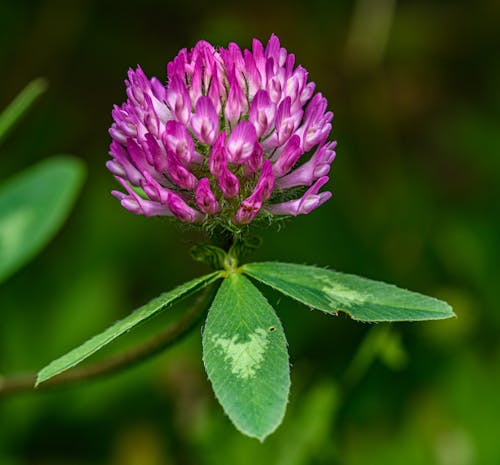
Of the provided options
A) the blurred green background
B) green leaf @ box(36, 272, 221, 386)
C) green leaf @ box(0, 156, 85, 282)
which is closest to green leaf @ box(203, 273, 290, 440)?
green leaf @ box(36, 272, 221, 386)

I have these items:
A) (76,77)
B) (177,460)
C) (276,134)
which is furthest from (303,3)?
(276,134)

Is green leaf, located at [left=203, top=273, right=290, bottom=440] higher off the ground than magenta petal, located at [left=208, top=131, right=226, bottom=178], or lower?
lower

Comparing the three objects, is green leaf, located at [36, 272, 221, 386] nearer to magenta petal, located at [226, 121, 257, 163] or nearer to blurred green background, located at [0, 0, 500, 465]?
magenta petal, located at [226, 121, 257, 163]

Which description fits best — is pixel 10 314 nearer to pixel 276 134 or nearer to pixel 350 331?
pixel 350 331

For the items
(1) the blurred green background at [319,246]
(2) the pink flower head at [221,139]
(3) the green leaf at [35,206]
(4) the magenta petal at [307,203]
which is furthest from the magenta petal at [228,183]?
(1) the blurred green background at [319,246]

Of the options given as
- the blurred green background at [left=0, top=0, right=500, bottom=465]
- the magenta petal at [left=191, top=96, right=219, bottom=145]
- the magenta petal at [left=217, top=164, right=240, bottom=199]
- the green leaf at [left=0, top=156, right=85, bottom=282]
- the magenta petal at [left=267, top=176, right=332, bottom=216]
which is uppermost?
the magenta petal at [left=191, top=96, right=219, bottom=145]

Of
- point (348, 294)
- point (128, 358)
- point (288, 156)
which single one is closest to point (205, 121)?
point (288, 156)

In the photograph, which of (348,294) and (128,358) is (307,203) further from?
(128,358)
